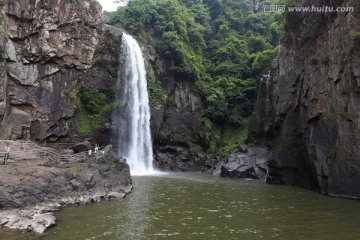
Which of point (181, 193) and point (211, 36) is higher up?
point (211, 36)

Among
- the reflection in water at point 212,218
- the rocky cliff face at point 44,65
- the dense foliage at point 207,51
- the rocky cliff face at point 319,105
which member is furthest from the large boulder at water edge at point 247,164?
the rocky cliff face at point 44,65

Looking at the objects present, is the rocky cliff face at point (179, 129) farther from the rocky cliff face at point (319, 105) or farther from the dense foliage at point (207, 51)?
the rocky cliff face at point (319, 105)

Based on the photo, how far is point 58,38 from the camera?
32.7m

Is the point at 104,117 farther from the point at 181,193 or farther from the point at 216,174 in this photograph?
the point at 181,193

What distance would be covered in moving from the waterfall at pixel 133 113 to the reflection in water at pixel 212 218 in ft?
51.7

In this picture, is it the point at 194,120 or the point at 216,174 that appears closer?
the point at 216,174

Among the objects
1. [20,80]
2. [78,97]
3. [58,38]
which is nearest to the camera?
[20,80]

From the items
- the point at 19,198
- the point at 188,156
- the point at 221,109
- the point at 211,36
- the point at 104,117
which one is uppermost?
the point at 211,36

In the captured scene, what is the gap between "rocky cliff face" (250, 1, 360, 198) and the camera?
19.4 metres

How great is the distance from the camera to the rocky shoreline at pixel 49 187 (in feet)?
41.7

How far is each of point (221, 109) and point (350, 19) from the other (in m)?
26.5

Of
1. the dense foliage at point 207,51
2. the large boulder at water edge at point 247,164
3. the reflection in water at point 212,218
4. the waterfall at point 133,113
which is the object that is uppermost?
the dense foliage at point 207,51

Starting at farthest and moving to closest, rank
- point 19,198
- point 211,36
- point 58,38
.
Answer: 1. point 211,36
2. point 58,38
3. point 19,198

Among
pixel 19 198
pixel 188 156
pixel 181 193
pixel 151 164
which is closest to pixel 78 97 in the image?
pixel 151 164
